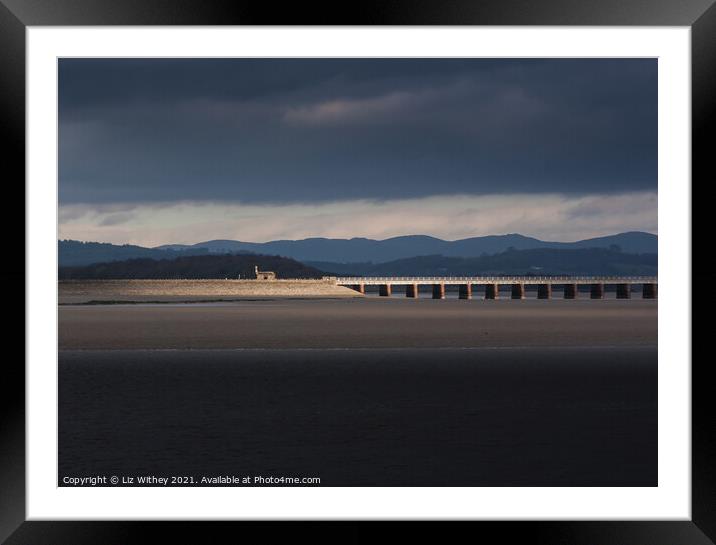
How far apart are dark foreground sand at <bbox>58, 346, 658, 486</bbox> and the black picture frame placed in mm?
2441

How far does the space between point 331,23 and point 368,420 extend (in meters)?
8.35

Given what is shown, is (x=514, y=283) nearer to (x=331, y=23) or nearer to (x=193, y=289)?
(x=193, y=289)

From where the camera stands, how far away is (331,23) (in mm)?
7391

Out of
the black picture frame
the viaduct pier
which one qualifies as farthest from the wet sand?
the black picture frame

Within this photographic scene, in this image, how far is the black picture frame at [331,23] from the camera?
289 inches

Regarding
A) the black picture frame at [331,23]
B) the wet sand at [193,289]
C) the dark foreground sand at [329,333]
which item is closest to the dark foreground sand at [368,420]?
the black picture frame at [331,23]

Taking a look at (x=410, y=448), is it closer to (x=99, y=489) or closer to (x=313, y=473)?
(x=313, y=473)

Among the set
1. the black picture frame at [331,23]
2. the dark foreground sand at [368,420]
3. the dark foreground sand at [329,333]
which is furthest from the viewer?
the dark foreground sand at [329,333]

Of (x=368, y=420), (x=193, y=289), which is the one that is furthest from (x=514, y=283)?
(x=368, y=420)

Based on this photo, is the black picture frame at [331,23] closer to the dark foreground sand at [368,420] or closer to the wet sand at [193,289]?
the dark foreground sand at [368,420]

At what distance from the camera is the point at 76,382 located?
21.0m

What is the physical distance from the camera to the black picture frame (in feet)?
24.1

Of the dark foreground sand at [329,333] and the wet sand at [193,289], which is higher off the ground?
the wet sand at [193,289]

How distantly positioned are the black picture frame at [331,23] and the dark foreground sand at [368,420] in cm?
244
